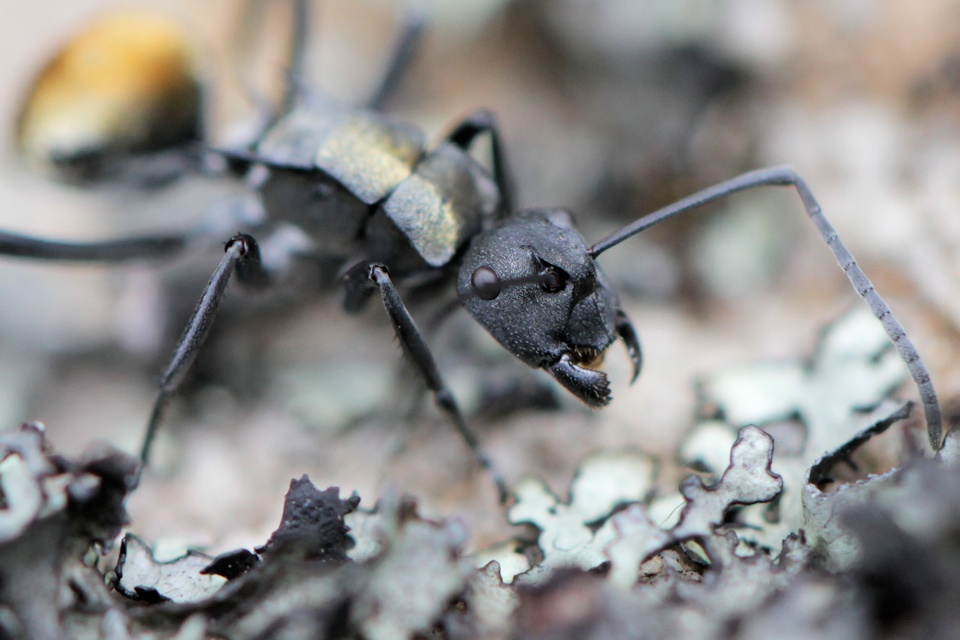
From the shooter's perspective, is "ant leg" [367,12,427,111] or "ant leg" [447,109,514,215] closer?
"ant leg" [447,109,514,215]

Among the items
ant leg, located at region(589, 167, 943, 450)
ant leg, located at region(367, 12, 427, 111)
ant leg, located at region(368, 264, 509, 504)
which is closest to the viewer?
ant leg, located at region(589, 167, 943, 450)

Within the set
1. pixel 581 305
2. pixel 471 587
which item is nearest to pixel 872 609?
pixel 471 587

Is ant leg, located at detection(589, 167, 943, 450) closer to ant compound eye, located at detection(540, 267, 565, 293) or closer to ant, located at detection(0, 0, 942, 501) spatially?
ant, located at detection(0, 0, 942, 501)

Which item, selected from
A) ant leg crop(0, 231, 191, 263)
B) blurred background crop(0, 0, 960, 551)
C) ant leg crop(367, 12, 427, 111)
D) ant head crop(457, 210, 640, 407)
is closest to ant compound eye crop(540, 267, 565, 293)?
ant head crop(457, 210, 640, 407)

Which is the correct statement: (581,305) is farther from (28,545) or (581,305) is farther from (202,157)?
(202,157)

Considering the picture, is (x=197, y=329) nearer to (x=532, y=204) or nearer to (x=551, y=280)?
(x=551, y=280)

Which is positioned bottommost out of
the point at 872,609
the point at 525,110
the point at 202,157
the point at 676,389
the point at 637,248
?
the point at 872,609
